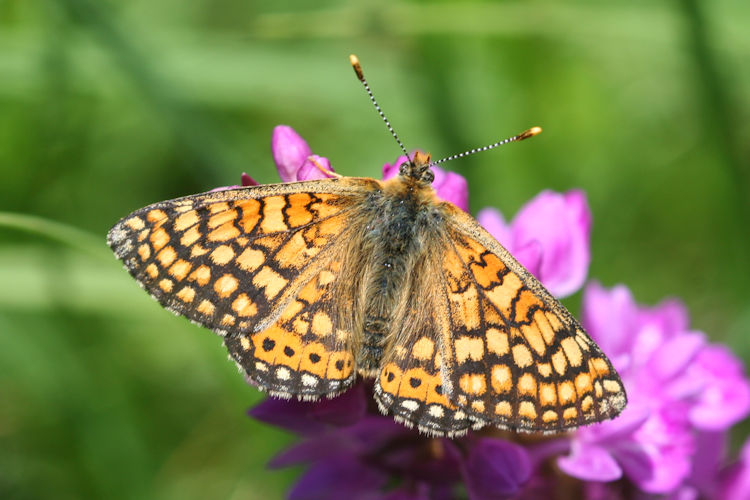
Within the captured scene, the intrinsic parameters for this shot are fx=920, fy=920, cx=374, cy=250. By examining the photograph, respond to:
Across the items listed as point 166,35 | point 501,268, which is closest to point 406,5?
point 166,35

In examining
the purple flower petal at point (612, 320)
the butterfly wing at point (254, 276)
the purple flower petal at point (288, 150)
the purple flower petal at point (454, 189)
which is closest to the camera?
the butterfly wing at point (254, 276)

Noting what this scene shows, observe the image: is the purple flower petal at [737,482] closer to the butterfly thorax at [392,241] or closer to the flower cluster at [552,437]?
the flower cluster at [552,437]

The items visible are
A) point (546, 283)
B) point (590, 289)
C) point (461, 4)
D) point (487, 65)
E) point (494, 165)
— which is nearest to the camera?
point (546, 283)

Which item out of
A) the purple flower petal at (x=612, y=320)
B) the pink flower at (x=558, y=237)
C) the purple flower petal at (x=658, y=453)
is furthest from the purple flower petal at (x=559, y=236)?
the purple flower petal at (x=658, y=453)

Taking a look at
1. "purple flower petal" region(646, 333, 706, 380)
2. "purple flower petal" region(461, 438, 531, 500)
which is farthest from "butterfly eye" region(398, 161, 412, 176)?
"purple flower petal" region(646, 333, 706, 380)

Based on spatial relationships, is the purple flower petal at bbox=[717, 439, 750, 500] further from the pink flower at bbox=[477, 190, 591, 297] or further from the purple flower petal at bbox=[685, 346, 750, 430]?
the pink flower at bbox=[477, 190, 591, 297]

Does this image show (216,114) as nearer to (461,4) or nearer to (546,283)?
(461,4)

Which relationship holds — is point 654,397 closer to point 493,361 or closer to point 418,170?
point 493,361
